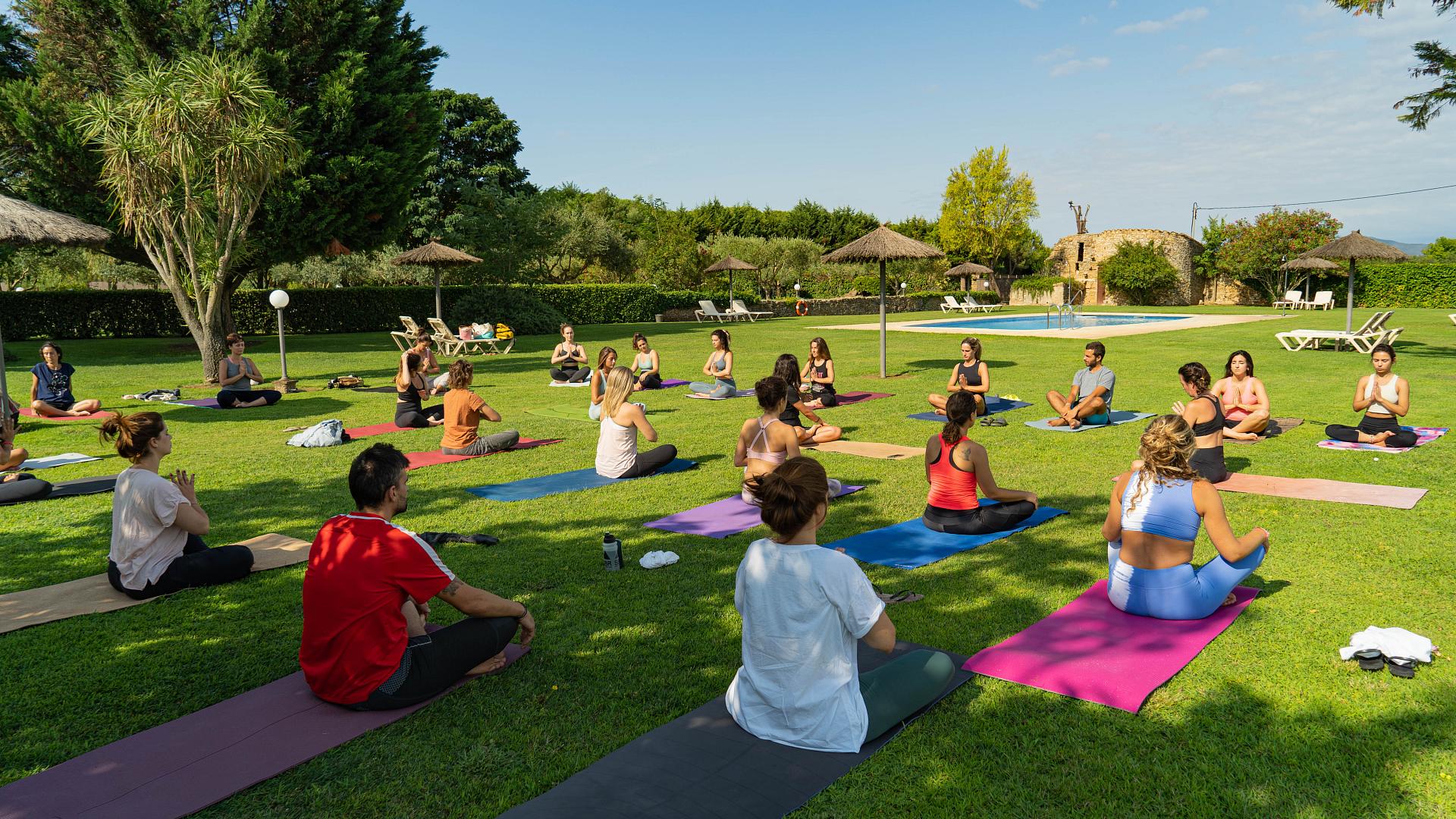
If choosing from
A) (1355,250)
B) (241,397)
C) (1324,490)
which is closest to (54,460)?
(241,397)

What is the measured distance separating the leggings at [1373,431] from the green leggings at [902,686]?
7647 mm

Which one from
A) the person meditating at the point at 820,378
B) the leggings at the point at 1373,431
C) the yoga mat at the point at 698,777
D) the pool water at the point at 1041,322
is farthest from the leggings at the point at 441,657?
the pool water at the point at 1041,322

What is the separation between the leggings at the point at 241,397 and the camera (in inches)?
525

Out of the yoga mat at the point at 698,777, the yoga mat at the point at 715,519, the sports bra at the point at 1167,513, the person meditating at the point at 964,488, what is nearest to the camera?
the yoga mat at the point at 698,777

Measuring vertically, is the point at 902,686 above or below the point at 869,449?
below

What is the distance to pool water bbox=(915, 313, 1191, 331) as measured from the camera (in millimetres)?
33062

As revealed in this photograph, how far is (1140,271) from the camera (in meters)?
49.8

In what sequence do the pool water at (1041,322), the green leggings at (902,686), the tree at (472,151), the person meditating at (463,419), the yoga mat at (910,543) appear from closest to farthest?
1. the green leggings at (902,686)
2. the yoga mat at (910,543)
3. the person meditating at (463,419)
4. the pool water at (1041,322)
5. the tree at (472,151)

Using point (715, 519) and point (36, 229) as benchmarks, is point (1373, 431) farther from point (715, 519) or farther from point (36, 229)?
point (36, 229)

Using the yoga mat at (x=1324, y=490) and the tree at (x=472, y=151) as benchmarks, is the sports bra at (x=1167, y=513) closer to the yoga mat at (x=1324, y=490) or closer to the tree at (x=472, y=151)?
the yoga mat at (x=1324, y=490)

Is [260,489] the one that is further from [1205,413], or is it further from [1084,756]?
[1205,413]

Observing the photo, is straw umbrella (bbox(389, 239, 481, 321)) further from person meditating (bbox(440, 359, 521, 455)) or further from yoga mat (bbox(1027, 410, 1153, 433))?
yoga mat (bbox(1027, 410, 1153, 433))

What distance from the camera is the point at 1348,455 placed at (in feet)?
28.8

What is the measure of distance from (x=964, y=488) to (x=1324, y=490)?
3445mm
